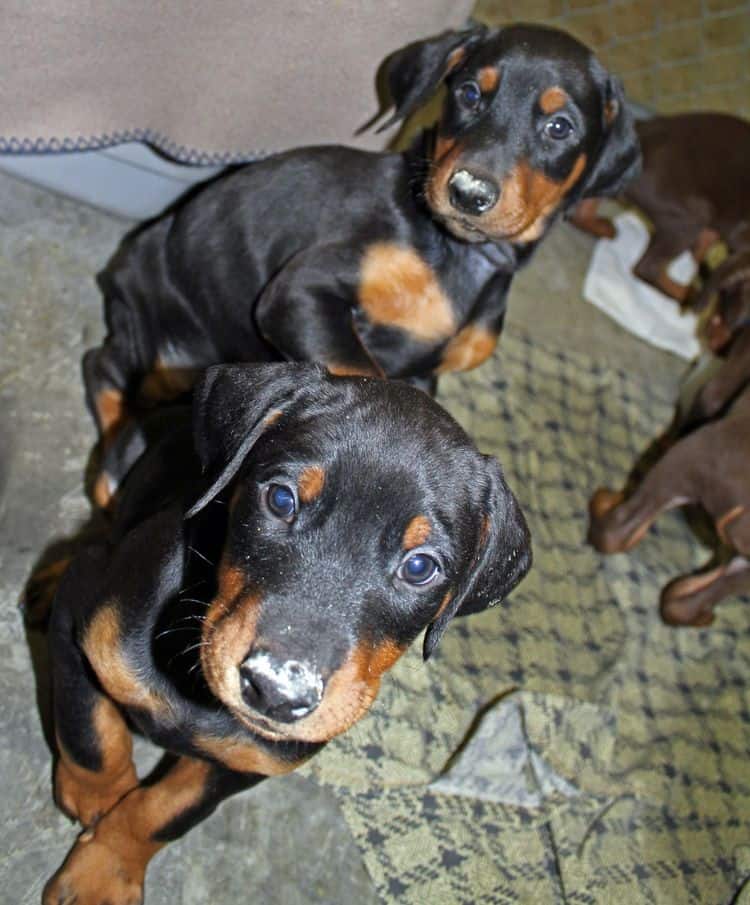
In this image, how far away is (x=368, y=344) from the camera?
14.8 feet

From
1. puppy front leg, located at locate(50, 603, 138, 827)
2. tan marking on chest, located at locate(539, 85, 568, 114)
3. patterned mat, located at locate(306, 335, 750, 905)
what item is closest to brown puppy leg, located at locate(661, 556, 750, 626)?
patterned mat, located at locate(306, 335, 750, 905)

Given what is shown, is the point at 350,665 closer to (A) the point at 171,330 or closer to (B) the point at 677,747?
(A) the point at 171,330

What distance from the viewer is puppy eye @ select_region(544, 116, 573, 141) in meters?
4.10

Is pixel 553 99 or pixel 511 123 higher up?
pixel 553 99

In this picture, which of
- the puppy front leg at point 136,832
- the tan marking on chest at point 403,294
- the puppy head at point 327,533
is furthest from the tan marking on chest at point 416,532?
the tan marking on chest at point 403,294

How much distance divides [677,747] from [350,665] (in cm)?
312

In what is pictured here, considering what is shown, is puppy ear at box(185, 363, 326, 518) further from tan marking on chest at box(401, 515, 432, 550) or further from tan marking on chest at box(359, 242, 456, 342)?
tan marking on chest at box(359, 242, 456, 342)

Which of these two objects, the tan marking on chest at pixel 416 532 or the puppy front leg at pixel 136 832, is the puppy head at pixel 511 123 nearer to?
the tan marking on chest at pixel 416 532

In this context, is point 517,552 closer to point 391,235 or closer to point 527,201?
point 527,201

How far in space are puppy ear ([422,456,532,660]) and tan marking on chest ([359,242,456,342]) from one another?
1.43 metres

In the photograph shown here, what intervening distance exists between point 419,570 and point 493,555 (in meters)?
0.31

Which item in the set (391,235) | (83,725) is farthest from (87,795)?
(391,235)

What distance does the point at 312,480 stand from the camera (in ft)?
8.82

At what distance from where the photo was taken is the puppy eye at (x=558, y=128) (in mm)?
4098
